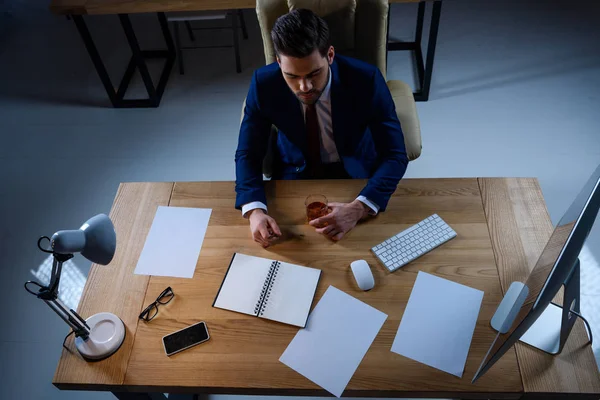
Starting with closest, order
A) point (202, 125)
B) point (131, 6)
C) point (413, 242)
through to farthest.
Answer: point (413, 242), point (131, 6), point (202, 125)

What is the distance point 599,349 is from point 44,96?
12.1 feet

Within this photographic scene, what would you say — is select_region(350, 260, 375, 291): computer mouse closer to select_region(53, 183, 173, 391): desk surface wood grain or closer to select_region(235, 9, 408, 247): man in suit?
select_region(235, 9, 408, 247): man in suit

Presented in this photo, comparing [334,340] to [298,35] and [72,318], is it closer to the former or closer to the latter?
[72,318]

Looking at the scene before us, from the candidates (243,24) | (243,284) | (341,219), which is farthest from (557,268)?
(243,24)

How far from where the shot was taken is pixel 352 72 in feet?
5.41

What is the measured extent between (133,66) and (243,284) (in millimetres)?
2629

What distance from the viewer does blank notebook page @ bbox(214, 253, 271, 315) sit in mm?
1383

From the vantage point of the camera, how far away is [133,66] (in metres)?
3.47

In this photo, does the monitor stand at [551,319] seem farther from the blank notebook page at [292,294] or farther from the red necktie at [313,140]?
the red necktie at [313,140]

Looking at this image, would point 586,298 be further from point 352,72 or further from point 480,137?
point 352,72

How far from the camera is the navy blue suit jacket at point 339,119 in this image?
161 cm

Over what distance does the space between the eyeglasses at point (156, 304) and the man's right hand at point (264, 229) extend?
31 centimetres

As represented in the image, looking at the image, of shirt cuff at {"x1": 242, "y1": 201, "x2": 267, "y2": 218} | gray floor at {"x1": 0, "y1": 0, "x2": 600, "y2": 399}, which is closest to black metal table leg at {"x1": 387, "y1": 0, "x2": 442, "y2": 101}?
gray floor at {"x1": 0, "y1": 0, "x2": 600, "y2": 399}

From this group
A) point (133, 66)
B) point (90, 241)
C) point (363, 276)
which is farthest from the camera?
point (133, 66)
